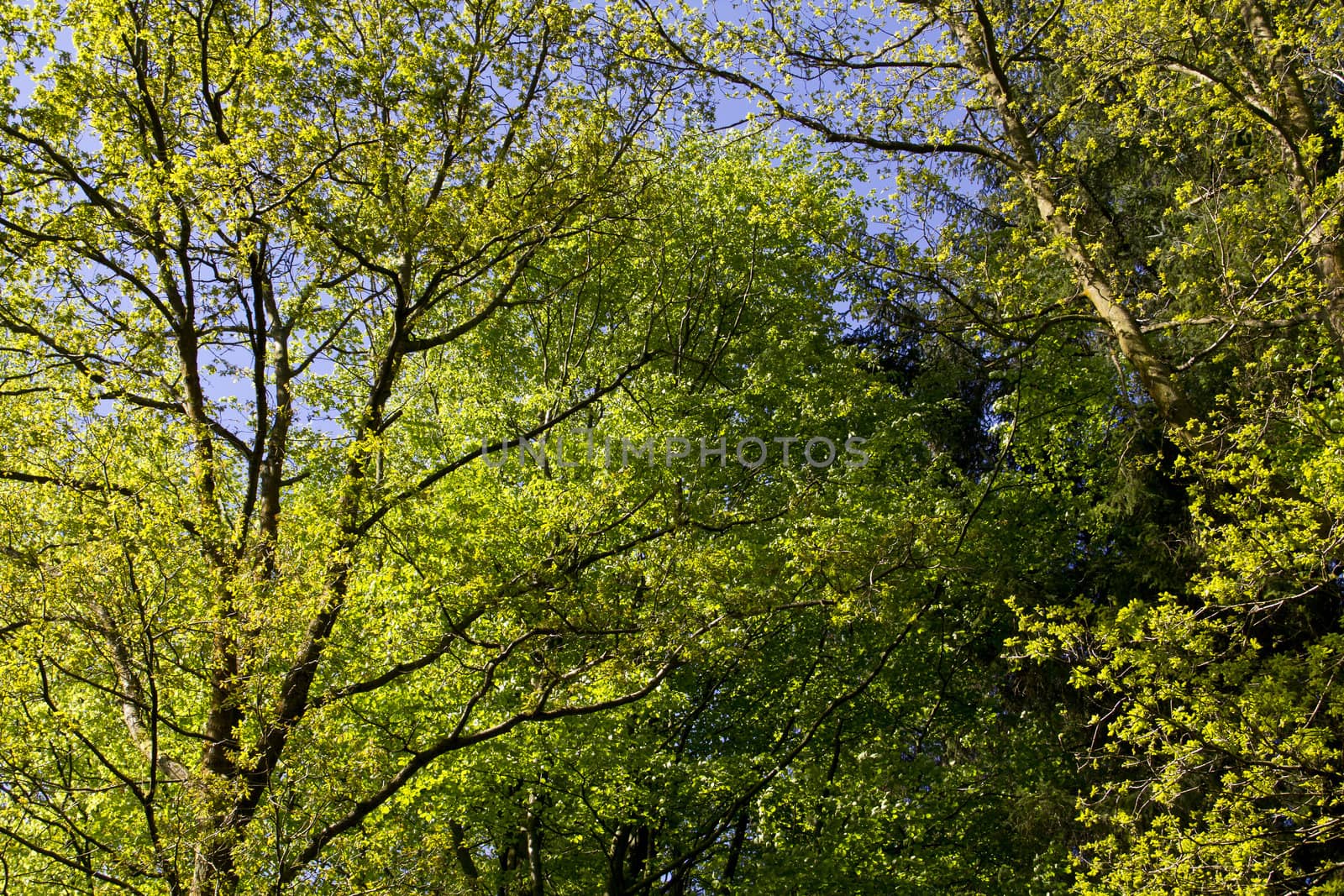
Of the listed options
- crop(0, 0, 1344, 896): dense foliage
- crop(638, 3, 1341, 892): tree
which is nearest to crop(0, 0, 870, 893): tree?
crop(0, 0, 1344, 896): dense foliage

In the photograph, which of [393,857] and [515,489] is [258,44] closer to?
[515,489]

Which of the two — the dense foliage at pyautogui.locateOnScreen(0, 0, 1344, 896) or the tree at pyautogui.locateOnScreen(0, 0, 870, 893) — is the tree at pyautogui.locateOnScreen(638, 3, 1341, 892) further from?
the tree at pyautogui.locateOnScreen(0, 0, 870, 893)

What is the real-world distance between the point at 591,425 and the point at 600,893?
→ 597cm

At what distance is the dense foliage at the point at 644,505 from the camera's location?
606 cm

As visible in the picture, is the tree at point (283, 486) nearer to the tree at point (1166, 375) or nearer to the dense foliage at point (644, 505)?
the dense foliage at point (644, 505)

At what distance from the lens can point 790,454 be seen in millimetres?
13070

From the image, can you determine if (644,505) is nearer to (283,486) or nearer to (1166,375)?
(283,486)

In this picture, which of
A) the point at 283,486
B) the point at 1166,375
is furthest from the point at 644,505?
the point at 1166,375

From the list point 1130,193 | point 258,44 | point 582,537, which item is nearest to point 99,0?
point 258,44

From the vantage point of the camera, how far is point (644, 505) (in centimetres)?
970

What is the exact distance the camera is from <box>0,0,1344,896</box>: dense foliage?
239 inches

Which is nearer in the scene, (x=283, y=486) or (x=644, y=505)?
(x=283, y=486)

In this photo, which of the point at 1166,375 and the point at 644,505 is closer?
the point at 1166,375

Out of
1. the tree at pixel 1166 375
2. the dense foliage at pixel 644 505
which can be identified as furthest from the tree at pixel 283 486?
the tree at pixel 1166 375
